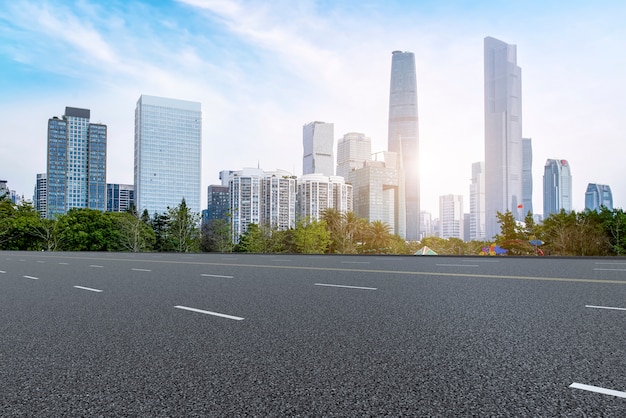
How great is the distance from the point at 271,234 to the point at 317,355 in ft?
145

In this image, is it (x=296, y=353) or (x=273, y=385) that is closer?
(x=273, y=385)

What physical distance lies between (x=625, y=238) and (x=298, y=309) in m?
32.6

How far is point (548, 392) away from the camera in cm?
293

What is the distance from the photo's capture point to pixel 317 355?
3.83m

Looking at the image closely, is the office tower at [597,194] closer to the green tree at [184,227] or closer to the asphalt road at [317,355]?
the green tree at [184,227]

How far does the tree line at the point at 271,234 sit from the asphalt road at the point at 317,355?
29727 millimetres

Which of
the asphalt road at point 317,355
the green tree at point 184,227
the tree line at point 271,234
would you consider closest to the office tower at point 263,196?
the tree line at point 271,234

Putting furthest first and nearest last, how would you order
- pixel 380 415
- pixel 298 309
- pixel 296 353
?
pixel 298 309 → pixel 296 353 → pixel 380 415

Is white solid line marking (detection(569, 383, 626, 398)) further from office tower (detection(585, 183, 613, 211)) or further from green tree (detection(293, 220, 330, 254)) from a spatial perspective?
office tower (detection(585, 183, 613, 211))

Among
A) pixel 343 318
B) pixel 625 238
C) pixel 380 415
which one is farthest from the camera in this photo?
pixel 625 238

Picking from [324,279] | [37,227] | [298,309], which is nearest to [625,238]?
[324,279]

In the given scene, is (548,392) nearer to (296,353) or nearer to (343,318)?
(296,353)

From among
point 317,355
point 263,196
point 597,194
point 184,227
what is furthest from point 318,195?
point 597,194

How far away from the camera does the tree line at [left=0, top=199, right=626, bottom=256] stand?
109 feet
